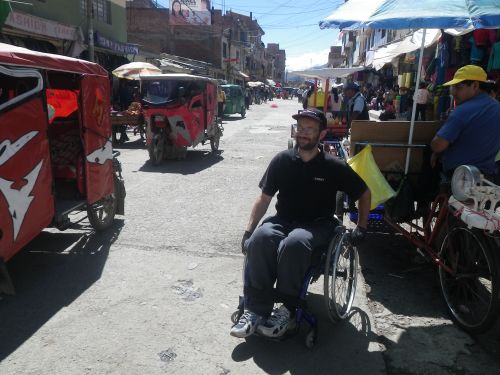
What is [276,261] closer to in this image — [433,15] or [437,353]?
[437,353]

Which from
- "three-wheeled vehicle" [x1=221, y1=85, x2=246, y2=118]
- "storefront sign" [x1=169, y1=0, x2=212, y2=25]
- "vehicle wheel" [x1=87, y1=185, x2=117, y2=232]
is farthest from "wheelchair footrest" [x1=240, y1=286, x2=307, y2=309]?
"storefront sign" [x1=169, y1=0, x2=212, y2=25]

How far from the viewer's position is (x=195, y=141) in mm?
11203

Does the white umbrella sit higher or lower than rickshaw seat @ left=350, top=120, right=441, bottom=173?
higher

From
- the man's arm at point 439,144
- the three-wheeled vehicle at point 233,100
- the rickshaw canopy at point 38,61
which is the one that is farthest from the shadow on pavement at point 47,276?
the three-wheeled vehicle at point 233,100

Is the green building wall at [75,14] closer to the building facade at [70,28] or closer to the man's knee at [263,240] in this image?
the building facade at [70,28]

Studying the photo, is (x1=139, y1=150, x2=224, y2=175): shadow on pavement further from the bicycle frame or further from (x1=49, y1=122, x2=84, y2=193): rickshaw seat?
the bicycle frame

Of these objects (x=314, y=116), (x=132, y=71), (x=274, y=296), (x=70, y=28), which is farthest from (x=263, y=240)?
(x=70, y=28)

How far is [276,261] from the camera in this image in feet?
10.4

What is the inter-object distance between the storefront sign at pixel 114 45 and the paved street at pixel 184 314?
49.2 ft

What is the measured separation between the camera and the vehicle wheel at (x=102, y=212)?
5234mm

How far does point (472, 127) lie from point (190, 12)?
39.7 meters

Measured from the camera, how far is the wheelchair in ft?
10.2

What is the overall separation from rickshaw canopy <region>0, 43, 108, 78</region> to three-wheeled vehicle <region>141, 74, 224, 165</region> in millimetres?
5611

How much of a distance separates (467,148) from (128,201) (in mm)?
5033
